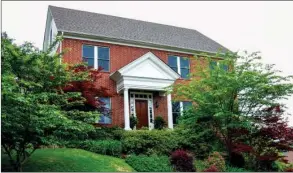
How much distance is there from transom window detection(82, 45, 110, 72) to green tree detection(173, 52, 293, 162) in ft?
20.9

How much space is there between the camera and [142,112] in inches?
782

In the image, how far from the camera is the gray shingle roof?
20062 millimetres

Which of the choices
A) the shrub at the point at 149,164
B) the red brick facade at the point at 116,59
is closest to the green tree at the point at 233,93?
the shrub at the point at 149,164

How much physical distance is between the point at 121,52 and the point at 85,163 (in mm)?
9898

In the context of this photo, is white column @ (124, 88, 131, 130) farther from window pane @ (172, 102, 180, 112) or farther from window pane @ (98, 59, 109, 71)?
window pane @ (172, 102, 180, 112)

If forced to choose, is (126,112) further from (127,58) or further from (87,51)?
(87,51)

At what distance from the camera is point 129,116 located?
18.5 m

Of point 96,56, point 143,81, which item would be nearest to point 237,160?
point 143,81

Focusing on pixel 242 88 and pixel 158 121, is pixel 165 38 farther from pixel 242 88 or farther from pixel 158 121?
pixel 242 88

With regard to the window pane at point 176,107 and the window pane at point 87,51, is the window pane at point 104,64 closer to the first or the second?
the window pane at point 87,51

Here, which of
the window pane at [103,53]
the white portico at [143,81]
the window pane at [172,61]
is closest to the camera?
the white portico at [143,81]

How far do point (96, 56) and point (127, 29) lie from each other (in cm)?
408

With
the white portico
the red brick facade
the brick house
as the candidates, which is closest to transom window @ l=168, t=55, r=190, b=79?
the brick house

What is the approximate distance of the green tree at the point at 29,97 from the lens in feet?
28.9
